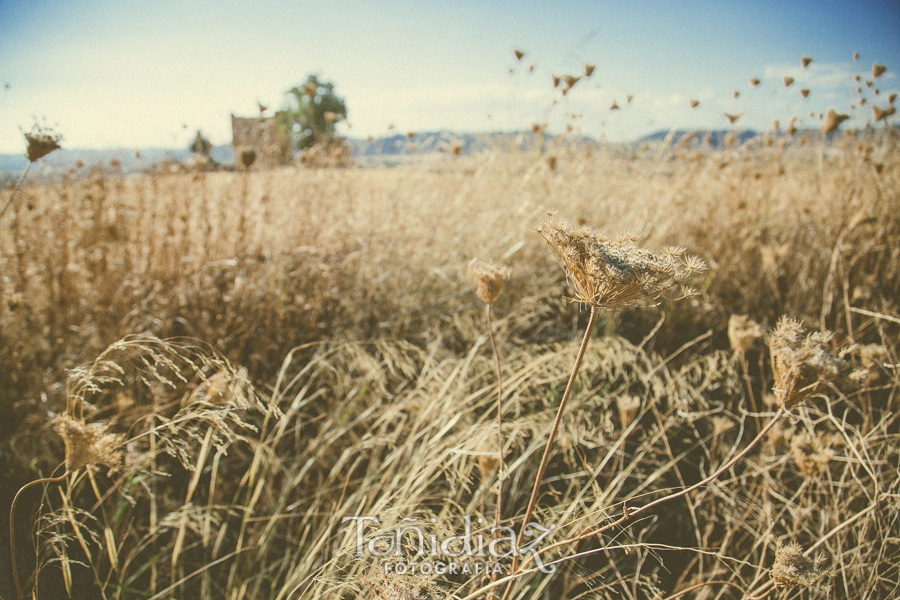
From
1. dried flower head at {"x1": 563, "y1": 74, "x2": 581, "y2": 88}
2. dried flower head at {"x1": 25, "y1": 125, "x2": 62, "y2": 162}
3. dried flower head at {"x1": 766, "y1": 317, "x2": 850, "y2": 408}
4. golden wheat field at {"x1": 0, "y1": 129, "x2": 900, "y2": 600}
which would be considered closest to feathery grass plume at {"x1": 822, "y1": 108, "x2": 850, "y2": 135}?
golden wheat field at {"x1": 0, "y1": 129, "x2": 900, "y2": 600}

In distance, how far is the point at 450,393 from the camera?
179 cm

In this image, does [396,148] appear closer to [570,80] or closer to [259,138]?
[259,138]

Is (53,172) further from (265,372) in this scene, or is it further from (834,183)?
(834,183)

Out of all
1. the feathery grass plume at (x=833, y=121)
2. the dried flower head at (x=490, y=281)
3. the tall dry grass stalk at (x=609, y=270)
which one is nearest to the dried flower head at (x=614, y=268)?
the tall dry grass stalk at (x=609, y=270)

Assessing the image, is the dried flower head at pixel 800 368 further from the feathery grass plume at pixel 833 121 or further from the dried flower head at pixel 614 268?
the feathery grass plume at pixel 833 121

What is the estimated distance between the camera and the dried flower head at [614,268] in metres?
0.75

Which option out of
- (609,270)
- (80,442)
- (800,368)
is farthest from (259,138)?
(800,368)

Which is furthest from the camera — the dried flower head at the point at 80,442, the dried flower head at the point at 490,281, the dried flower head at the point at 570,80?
the dried flower head at the point at 570,80

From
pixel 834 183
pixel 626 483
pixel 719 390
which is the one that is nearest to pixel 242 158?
pixel 626 483

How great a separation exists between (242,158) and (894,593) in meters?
3.48

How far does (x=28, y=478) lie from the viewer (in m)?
1.64

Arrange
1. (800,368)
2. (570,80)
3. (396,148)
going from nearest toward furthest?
(800,368) < (570,80) < (396,148)

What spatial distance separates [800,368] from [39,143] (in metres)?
1.97

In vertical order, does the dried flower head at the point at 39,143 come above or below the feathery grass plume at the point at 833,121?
below
